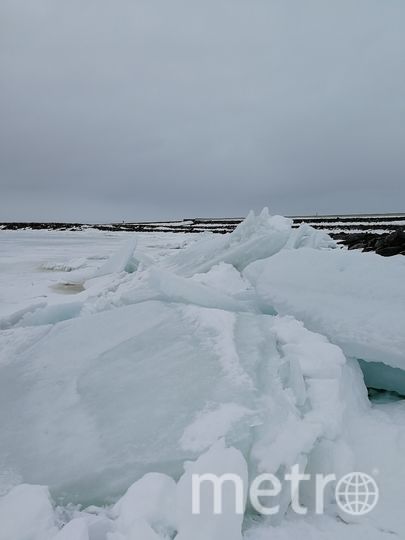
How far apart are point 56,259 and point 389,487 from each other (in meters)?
7.92

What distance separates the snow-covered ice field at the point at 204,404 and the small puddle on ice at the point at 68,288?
6.42 feet

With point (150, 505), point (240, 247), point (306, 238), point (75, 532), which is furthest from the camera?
point (306, 238)

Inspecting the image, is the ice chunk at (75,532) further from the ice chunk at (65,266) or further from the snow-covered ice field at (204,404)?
the ice chunk at (65,266)

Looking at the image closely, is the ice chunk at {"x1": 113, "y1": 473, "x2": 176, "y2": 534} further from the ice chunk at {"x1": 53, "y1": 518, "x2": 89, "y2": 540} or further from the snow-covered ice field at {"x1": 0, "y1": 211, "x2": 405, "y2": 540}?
the ice chunk at {"x1": 53, "y1": 518, "x2": 89, "y2": 540}

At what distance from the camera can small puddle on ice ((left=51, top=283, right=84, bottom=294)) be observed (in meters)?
4.92

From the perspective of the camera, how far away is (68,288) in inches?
206

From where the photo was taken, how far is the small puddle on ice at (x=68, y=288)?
492cm

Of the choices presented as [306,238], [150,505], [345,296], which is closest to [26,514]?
[150,505]

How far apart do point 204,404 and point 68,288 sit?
401 cm

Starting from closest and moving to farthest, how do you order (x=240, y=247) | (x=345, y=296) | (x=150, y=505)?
(x=150, y=505), (x=345, y=296), (x=240, y=247)

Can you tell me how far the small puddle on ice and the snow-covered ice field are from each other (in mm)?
1958

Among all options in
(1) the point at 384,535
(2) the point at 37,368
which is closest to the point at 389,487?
(1) the point at 384,535

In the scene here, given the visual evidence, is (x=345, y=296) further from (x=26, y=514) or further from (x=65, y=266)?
(x=65, y=266)

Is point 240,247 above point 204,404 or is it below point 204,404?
above
